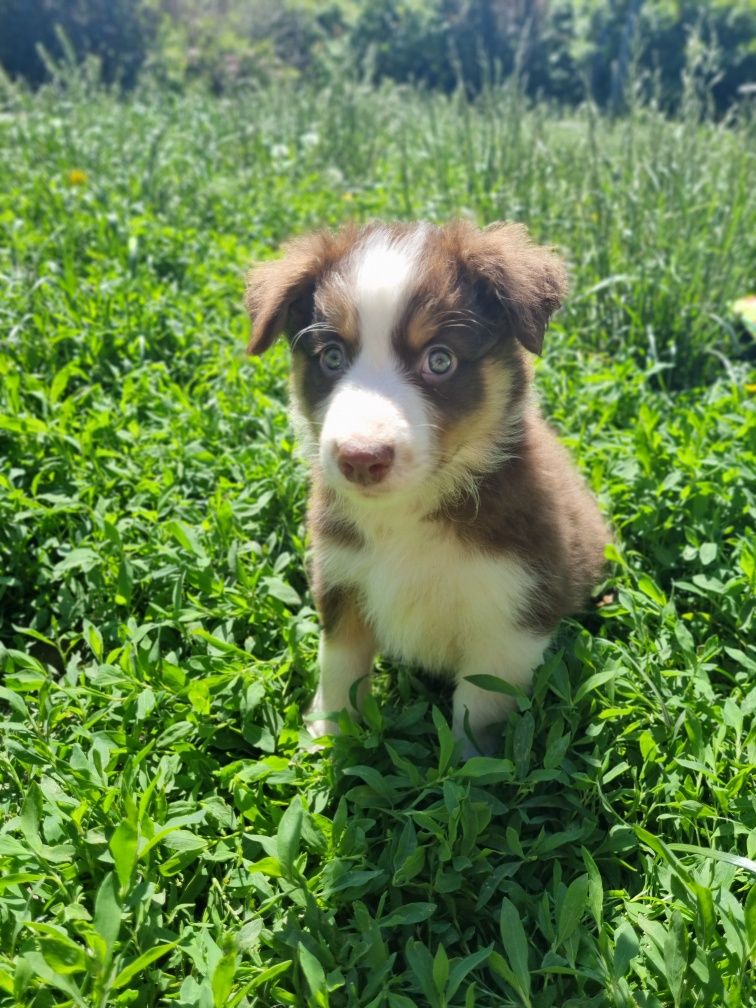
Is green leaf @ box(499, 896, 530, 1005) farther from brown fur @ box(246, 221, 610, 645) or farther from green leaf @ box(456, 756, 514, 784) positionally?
brown fur @ box(246, 221, 610, 645)

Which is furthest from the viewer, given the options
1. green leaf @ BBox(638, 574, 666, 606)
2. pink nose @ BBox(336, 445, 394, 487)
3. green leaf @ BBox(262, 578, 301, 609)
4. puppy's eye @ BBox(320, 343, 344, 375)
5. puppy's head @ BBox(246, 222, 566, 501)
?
green leaf @ BBox(262, 578, 301, 609)

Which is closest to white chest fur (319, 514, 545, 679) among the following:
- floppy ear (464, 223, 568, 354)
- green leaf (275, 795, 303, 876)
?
floppy ear (464, 223, 568, 354)

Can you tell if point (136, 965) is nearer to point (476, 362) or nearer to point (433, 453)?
point (433, 453)

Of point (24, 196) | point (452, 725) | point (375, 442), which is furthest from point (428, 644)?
Answer: point (24, 196)

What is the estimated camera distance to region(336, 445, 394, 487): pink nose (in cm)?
201

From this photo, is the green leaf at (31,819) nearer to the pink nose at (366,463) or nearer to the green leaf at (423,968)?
the green leaf at (423,968)

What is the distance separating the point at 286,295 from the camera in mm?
2523

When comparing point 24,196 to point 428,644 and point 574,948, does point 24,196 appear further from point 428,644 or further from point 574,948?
point 574,948

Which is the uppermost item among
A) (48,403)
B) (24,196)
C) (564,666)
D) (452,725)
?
(24,196)

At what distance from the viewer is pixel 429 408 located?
226 centimetres

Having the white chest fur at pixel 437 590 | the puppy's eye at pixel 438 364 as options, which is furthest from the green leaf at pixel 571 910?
the puppy's eye at pixel 438 364

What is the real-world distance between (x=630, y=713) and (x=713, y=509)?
110cm

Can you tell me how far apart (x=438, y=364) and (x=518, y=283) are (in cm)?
31

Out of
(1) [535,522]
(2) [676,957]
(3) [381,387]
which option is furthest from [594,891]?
(3) [381,387]
